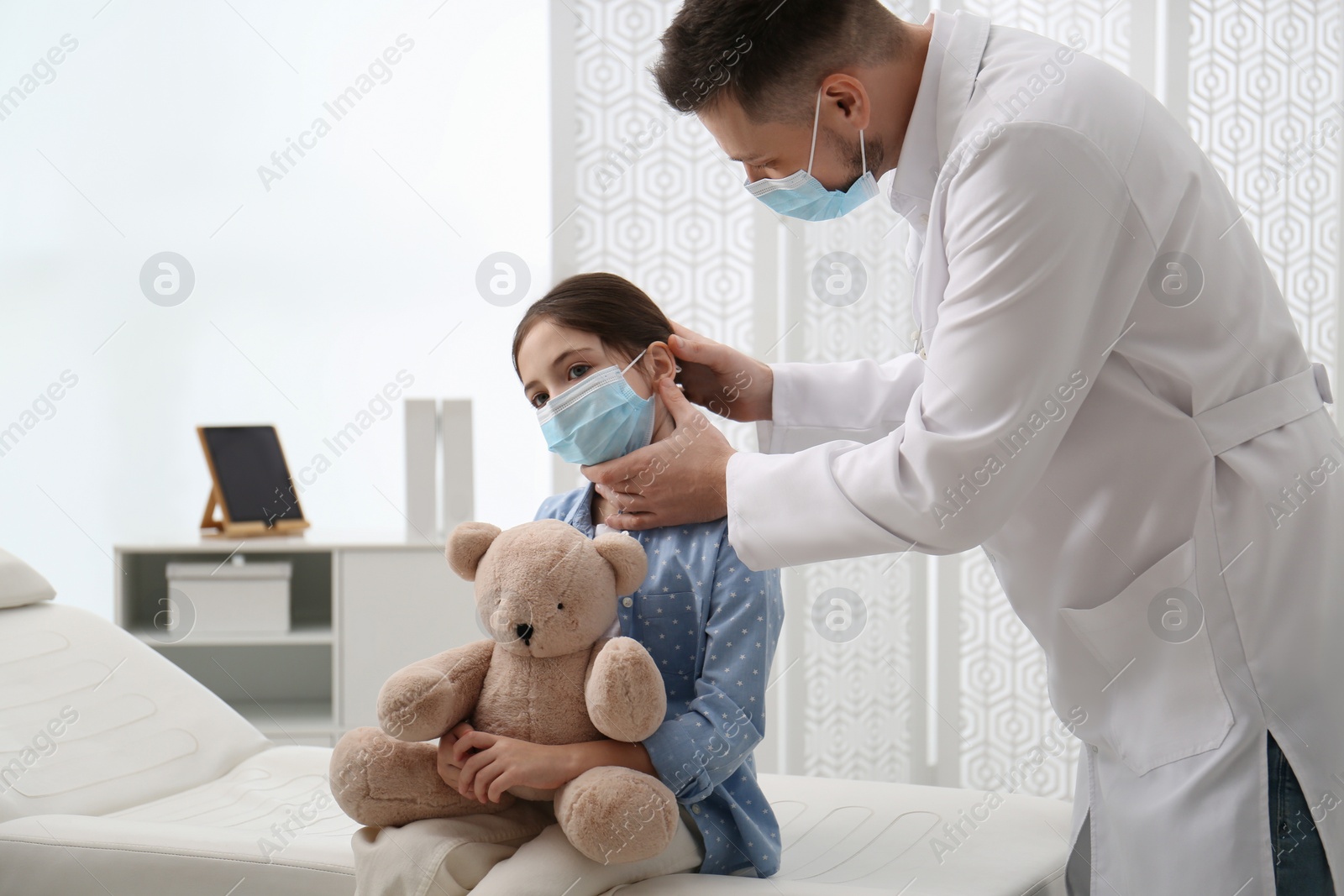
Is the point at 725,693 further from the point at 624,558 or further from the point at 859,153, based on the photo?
the point at 859,153

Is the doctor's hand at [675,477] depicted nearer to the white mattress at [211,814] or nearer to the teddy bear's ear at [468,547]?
the teddy bear's ear at [468,547]

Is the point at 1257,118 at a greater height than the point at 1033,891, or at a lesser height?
greater

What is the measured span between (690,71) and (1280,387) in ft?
2.24

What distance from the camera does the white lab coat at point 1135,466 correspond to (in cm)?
93

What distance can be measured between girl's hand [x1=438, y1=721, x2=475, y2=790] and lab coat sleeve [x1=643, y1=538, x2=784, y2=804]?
0.20 meters

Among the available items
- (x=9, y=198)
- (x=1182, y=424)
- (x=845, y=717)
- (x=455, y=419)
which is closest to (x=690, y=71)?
(x=1182, y=424)

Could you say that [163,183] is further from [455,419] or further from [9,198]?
[455,419]

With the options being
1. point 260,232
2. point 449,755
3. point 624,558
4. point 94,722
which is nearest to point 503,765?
point 449,755

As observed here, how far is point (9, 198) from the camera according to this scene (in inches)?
131

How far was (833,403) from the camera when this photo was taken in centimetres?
144

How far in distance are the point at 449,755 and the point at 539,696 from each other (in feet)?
0.37

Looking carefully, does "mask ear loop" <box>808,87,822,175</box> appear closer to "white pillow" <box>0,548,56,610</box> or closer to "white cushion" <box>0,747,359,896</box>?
"white cushion" <box>0,747,359,896</box>

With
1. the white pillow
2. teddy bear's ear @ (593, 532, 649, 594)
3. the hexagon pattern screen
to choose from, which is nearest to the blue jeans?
teddy bear's ear @ (593, 532, 649, 594)

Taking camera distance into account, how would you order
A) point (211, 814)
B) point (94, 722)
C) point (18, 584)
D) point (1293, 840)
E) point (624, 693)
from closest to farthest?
point (1293, 840) → point (624, 693) → point (211, 814) → point (94, 722) → point (18, 584)
